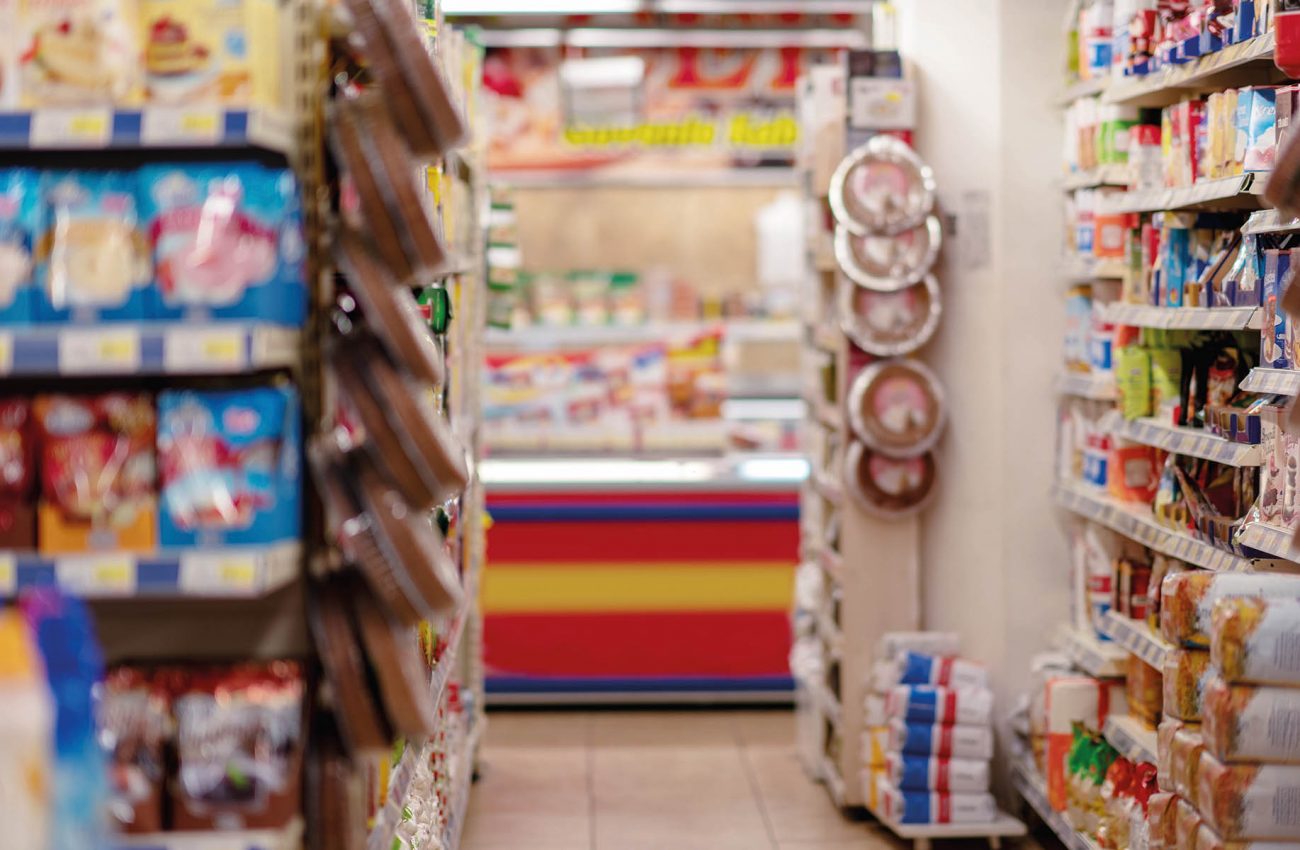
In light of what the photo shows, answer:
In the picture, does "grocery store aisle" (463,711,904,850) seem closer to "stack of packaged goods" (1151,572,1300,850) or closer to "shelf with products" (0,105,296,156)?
"stack of packaged goods" (1151,572,1300,850)

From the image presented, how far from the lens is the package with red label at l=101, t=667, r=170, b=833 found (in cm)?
237

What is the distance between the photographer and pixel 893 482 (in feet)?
18.0

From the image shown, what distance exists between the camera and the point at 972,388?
542 cm

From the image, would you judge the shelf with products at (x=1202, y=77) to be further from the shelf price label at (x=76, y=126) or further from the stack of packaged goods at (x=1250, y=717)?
the shelf price label at (x=76, y=126)

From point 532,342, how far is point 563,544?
1084 millimetres

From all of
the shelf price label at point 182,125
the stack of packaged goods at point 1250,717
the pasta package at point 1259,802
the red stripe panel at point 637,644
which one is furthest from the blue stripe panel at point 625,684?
the shelf price label at point 182,125

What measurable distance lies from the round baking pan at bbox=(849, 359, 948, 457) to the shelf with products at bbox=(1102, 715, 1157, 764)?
118cm

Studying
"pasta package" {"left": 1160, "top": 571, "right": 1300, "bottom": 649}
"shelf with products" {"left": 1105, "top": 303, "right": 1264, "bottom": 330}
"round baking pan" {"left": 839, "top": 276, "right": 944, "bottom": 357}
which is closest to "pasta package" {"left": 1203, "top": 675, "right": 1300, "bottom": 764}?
"pasta package" {"left": 1160, "top": 571, "right": 1300, "bottom": 649}

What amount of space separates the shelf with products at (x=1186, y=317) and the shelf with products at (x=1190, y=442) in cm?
27

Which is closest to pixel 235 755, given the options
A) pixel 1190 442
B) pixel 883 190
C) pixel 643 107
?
pixel 1190 442

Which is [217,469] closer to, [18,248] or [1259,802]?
[18,248]

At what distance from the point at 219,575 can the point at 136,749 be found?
11.5 inches

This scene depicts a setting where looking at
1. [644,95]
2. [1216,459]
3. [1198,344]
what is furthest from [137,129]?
[644,95]

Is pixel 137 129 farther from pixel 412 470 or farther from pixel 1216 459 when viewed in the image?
pixel 1216 459
